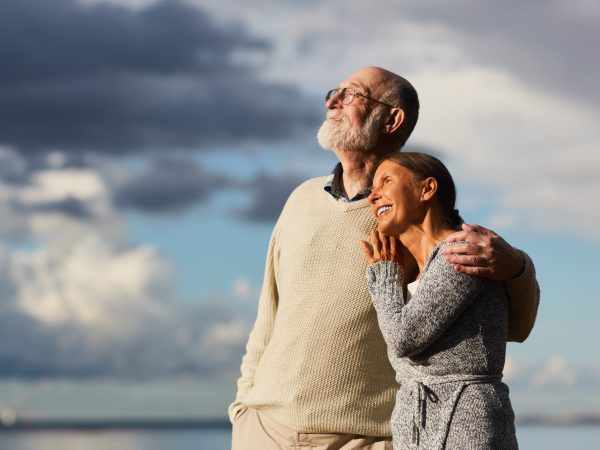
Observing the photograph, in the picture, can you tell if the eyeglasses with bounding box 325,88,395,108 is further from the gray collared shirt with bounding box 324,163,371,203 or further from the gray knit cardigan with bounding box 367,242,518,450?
the gray knit cardigan with bounding box 367,242,518,450

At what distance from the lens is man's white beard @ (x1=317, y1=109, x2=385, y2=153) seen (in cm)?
421

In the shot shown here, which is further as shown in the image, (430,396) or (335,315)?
(335,315)

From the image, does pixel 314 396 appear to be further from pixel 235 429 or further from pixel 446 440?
pixel 446 440

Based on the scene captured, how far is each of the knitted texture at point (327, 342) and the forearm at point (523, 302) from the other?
776 mm

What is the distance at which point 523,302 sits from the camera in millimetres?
3307

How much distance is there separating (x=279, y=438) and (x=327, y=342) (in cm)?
45

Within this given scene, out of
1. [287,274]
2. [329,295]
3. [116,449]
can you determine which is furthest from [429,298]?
[116,449]

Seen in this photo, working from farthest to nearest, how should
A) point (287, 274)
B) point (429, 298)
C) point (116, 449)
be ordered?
point (116, 449) < point (287, 274) < point (429, 298)

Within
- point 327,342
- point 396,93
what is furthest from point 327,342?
point 396,93

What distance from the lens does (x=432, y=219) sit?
10.8ft

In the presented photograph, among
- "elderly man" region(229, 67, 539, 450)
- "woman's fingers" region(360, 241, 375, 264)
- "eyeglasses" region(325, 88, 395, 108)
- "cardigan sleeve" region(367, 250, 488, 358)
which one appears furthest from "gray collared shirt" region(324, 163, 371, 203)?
"cardigan sleeve" region(367, 250, 488, 358)

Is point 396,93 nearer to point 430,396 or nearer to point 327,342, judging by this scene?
point 327,342

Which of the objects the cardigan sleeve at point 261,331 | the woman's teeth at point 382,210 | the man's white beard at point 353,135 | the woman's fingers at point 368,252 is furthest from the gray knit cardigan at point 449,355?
the cardigan sleeve at point 261,331

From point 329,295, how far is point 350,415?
47cm
